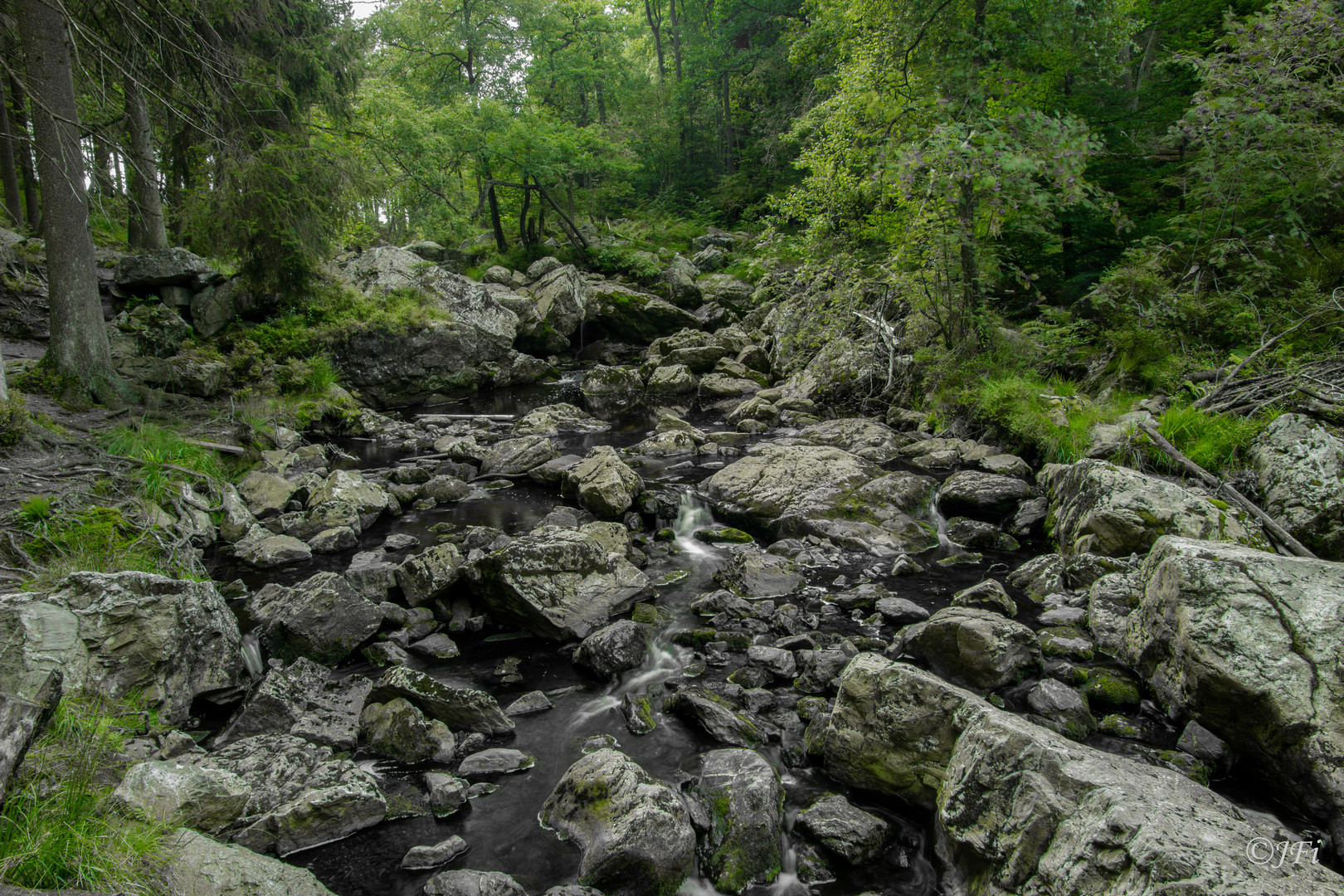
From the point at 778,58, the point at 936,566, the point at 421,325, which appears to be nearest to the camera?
the point at 936,566

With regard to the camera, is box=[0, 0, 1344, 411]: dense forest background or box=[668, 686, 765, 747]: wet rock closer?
box=[668, 686, 765, 747]: wet rock

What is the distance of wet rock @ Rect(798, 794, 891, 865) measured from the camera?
3.77 metres

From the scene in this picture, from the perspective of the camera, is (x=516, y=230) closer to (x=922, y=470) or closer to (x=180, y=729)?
(x=922, y=470)

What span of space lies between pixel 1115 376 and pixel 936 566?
5529 millimetres

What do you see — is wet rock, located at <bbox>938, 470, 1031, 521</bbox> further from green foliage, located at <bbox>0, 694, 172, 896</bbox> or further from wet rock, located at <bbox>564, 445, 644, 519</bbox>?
green foliage, located at <bbox>0, 694, 172, 896</bbox>

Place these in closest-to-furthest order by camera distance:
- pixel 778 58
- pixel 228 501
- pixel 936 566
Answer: pixel 936 566 → pixel 228 501 → pixel 778 58

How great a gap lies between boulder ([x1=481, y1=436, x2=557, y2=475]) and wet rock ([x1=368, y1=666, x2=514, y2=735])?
6760 millimetres

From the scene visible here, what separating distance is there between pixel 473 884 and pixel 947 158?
9.51m

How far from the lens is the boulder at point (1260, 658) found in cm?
376

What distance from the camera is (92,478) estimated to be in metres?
7.09

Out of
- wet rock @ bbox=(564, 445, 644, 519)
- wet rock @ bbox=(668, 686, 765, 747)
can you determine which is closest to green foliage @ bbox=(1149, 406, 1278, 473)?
wet rock @ bbox=(668, 686, 765, 747)

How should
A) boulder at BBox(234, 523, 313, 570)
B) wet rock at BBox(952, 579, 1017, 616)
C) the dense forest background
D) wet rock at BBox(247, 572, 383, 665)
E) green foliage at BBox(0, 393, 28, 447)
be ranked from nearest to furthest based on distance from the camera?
wet rock at BBox(247, 572, 383, 665)
wet rock at BBox(952, 579, 1017, 616)
green foliage at BBox(0, 393, 28, 447)
boulder at BBox(234, 523, 313, 570)
the dense forest background

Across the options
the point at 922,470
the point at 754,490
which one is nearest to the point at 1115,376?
the point at 922,470

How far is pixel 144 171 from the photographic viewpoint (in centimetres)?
1444
